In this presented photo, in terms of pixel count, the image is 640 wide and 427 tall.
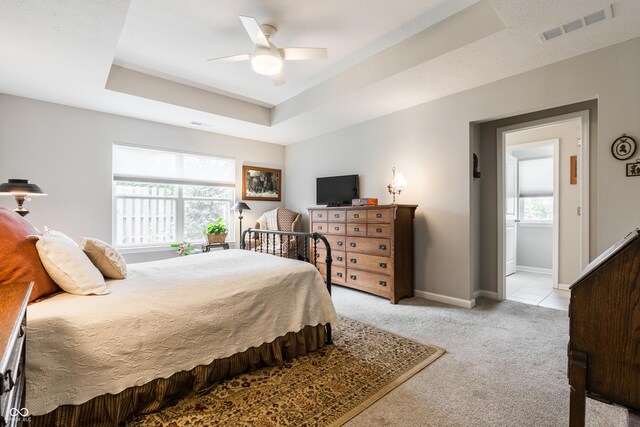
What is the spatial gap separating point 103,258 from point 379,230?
288cm

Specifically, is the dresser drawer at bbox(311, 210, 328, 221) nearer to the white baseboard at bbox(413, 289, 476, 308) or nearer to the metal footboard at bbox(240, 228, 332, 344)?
the metal footboard at bbox(240, 228, 332, 344)

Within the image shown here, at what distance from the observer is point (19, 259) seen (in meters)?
1.43

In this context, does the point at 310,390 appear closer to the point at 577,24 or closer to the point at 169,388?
the point at 169,388

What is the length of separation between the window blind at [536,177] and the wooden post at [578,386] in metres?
5.66

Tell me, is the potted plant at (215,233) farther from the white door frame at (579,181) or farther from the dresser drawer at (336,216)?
the white door frame at (579,181)

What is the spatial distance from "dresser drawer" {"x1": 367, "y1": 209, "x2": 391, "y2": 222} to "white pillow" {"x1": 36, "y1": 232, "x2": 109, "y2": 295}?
292 cm

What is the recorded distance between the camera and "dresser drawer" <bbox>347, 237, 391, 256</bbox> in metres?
3.75

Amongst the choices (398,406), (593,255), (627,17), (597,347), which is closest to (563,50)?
(627,17)

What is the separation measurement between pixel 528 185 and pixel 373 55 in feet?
14.4

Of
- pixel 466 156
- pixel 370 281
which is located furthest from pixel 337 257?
pixel 466 156

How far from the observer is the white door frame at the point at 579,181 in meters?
3.17

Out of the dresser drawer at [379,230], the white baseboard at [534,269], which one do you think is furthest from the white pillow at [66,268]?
the white baseboard at [534,269]

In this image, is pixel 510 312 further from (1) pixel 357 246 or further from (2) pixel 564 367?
(1) pixel 357 246

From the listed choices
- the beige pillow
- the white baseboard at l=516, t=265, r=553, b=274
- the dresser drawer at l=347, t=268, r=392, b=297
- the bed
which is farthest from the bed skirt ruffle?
the white baseboard at l=516, t=265, r=553, b=274
